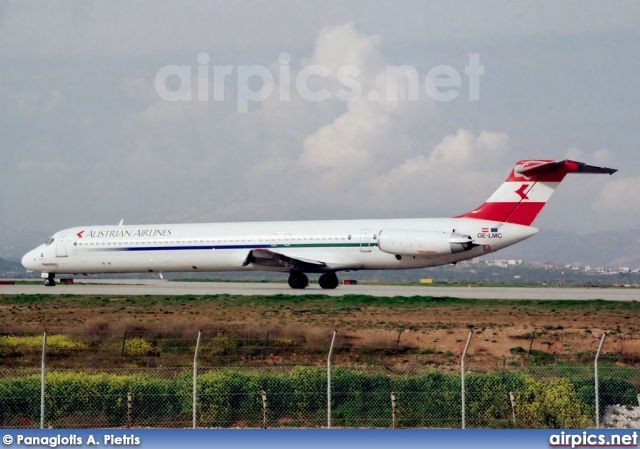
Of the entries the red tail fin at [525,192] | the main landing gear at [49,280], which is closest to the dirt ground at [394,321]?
the red tail fin at [525,192]

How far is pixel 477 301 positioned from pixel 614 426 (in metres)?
19.2

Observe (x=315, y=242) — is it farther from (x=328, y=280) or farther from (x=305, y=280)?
(x=328, y=280)

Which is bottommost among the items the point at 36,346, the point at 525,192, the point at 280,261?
the point at 36,346

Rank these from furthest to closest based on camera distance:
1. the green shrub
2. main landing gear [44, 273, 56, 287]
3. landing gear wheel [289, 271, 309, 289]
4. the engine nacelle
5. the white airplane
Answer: main landing gear [44, 273, 56, 287], landing gear wheel [289, 271, 309, 289], the white airplane, the engine nacelle, the green shrub

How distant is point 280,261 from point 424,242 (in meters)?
6.99

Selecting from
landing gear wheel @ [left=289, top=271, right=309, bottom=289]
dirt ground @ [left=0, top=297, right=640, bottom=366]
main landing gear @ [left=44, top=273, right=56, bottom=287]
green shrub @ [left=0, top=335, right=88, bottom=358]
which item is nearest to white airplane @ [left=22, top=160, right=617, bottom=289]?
landing gear wheel @ [left=289, top=271, right=309, bottom=289]

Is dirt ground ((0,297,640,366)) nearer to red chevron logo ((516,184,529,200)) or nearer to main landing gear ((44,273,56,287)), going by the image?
red chevron logo ((516,184,529,200))

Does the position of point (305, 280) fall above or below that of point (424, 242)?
below

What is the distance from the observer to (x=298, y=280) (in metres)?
43.2

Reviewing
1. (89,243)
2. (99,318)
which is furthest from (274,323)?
(89,243)

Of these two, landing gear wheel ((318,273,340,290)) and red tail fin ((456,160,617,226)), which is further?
landing gear wheel ((318,273,340,290))

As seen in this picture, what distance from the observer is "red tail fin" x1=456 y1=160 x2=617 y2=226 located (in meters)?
38.9

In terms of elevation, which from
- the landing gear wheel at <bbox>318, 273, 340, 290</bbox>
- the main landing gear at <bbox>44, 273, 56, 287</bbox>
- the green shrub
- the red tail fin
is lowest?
Answer: the green shrub

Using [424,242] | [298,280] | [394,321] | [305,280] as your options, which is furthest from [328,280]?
[394,321]
